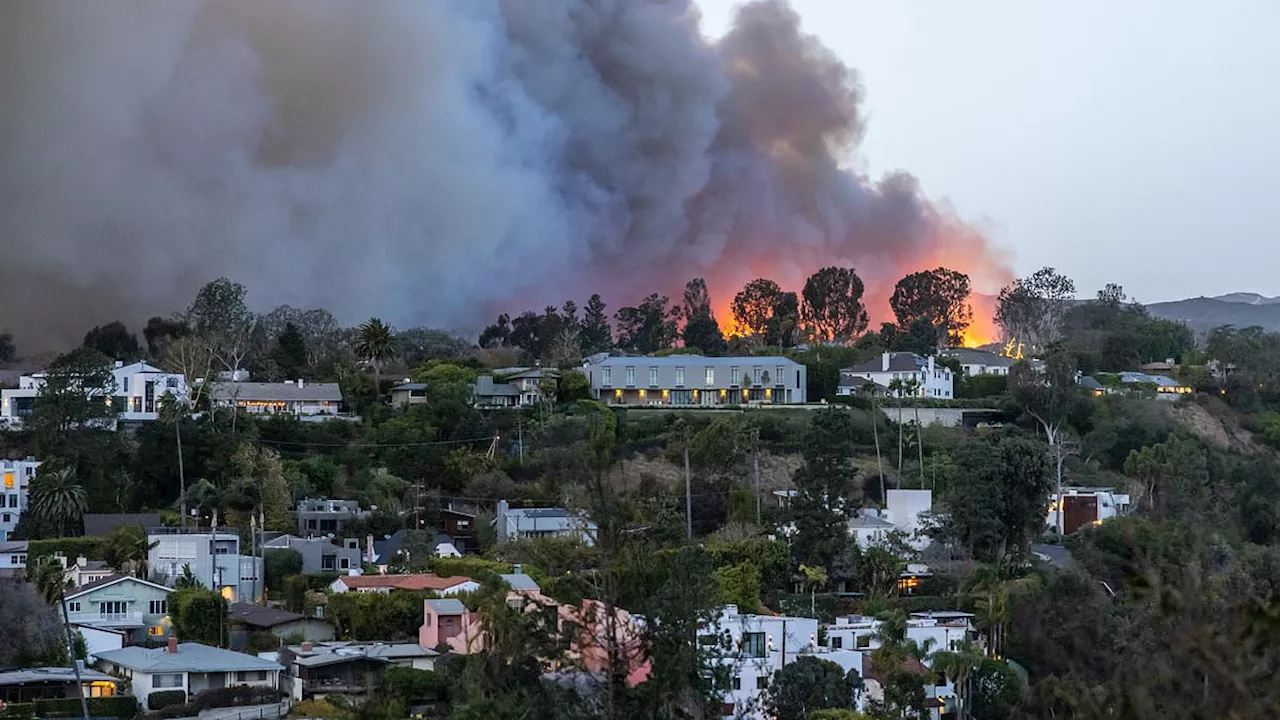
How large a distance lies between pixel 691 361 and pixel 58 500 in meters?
31.8

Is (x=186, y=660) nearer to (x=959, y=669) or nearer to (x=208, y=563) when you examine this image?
(x=208, y=563)

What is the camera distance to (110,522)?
5012 cm

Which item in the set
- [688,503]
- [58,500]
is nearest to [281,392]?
[58,500]

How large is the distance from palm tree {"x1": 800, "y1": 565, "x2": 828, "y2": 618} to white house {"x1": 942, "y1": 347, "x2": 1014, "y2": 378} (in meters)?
36.7

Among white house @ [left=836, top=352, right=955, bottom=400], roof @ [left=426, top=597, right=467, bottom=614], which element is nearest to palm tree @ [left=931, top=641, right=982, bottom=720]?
roof @ [left=426, top=597, right=467, bottom=614]

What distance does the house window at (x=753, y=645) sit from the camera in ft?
112

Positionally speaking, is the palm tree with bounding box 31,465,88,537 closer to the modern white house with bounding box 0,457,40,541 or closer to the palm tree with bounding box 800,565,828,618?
the modern white house with bounding box 0,457,40,541

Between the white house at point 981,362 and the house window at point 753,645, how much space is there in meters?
48.1

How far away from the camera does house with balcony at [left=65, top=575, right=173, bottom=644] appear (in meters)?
40.2

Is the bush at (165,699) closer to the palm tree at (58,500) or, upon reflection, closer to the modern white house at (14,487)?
the palm tree at (58,500)

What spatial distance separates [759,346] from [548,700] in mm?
66811

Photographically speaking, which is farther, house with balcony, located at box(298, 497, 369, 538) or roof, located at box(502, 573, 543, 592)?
house with balcony, located at box(298, 497, 369, 538)

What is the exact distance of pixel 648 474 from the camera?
60.7 meters

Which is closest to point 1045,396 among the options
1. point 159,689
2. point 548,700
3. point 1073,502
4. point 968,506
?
point 1073,502
